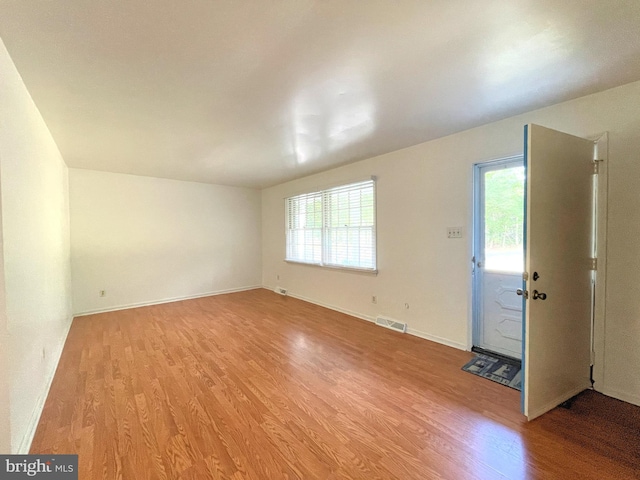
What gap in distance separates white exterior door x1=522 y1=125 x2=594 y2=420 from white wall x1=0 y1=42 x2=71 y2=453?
3261mm

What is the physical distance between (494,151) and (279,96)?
228cm

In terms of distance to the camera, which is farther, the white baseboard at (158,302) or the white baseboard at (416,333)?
the white baseboard at (158,302)

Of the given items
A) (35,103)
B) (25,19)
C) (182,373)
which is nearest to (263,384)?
(182,373)

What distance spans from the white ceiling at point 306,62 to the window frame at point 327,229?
1.40 metres

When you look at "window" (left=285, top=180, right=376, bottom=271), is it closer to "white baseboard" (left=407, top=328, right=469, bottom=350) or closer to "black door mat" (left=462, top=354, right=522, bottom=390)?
"white baseboard" (left=407, top=328, right=469, bottom=350)

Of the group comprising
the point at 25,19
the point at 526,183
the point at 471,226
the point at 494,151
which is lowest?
the point at 471,226

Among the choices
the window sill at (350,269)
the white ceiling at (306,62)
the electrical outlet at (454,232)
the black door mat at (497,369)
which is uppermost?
the white ceiling at (306,62)

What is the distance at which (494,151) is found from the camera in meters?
2.85

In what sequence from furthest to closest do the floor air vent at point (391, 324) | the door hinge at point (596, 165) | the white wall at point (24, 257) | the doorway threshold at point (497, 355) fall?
1. the floor air vent at point (391, 324)
2. the doorway threshold at point (497, 355)
3. the door hinge at point (596, 165)
4. the white wall at point (24, 257)

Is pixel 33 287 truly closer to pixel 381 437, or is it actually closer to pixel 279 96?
pixel 279 96

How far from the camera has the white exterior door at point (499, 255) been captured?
2.83 meters

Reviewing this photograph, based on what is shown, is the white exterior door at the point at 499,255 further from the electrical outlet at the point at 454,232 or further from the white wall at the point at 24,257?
the white wall at the point at 24,257

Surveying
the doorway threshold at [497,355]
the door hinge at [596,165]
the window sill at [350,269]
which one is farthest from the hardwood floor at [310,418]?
the door hinge at [596,165]

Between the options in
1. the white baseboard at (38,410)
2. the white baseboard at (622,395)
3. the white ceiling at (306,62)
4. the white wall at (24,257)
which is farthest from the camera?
the white baseboard at (622,395)
